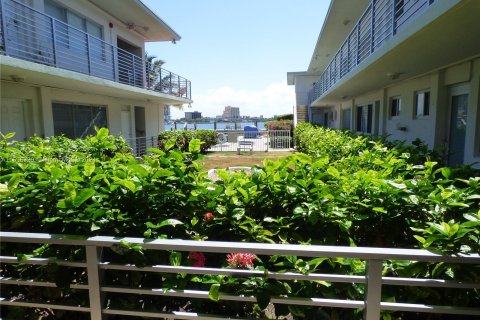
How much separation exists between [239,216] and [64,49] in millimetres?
11738

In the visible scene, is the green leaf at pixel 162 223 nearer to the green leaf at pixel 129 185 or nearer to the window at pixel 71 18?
the green leaf at pixel 129 185

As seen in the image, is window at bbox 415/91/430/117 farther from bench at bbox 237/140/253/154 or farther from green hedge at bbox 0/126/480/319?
bench at bbox 237/140/253/154

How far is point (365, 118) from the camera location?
17.7m

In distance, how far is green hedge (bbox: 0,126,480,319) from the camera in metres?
1.90

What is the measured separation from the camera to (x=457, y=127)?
848cm

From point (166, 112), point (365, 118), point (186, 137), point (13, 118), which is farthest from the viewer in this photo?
point (166, 112)

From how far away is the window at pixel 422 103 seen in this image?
387 inches

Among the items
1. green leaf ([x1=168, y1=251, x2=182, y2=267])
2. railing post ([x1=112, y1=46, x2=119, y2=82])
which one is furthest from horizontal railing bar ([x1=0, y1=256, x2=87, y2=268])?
railing post ([x1=112, y1=46, x2=119, y2=82])

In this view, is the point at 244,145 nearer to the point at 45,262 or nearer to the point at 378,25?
the point at 378,25

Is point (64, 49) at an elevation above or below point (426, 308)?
above

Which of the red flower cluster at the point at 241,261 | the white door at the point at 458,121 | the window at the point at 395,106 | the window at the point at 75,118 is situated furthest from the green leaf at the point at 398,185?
the window at the point at 75,118

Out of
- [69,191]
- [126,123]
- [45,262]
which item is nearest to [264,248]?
[69,191]

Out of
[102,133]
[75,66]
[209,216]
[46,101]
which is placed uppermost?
[75,66]

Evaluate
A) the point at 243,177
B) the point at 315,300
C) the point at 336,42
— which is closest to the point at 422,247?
the point at 315,300
